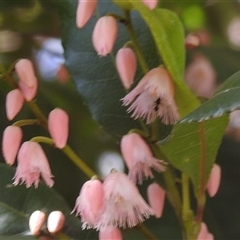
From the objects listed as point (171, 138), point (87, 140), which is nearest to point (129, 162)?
point (171, 138)

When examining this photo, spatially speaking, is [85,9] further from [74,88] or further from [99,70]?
[74,88]

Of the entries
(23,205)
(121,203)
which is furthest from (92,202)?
(23,205)

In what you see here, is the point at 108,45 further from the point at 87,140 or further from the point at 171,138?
the point at 87,140

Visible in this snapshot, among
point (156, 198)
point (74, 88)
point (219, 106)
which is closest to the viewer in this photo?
point (219, 106)

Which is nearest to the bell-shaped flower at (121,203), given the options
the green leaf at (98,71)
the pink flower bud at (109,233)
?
the pink flower bud at (109,233)

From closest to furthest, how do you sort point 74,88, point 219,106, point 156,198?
1. point 219,106
2. point 156,198
3. point 74,88

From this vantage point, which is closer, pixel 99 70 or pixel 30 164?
pixel 30 164

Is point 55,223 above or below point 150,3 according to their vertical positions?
below
